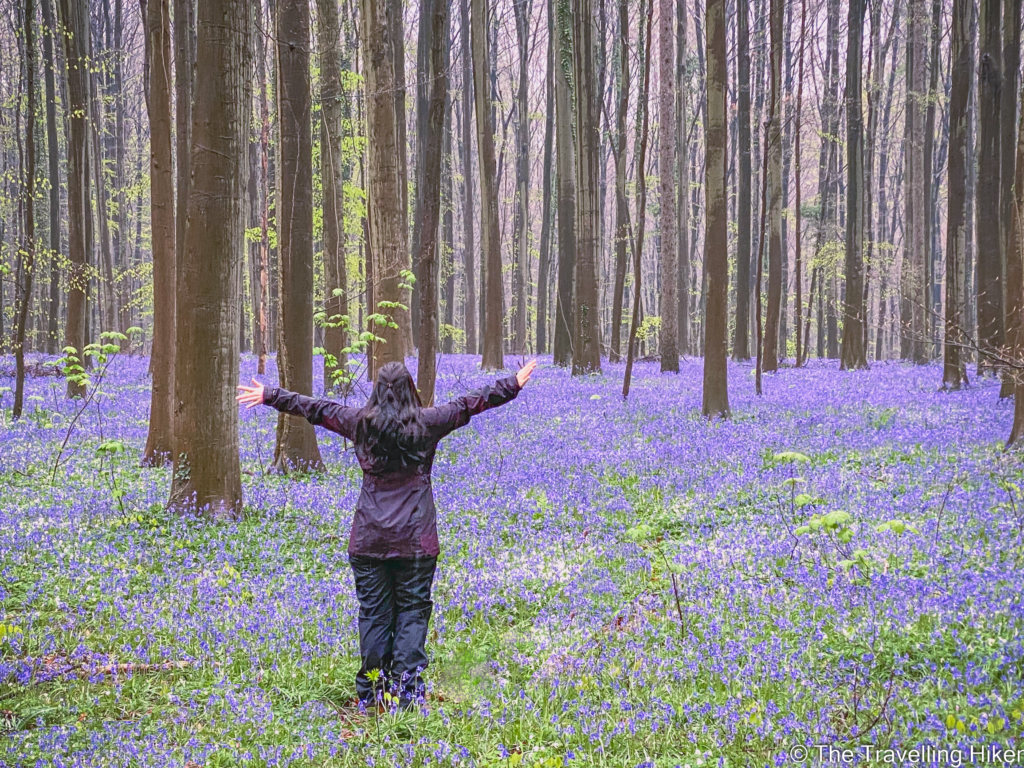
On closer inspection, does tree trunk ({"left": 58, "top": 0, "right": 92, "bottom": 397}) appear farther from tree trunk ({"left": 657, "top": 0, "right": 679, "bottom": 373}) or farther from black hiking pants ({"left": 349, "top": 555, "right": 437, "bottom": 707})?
tree trunk ({"left": 657, "top": 0, "right": 679, "bottom": 373})

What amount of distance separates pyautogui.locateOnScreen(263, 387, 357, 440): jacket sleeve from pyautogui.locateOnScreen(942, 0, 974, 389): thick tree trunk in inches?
555

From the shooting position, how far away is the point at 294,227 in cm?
971

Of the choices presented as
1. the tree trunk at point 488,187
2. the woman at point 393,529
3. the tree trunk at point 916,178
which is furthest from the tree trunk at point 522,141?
the woman at point 393,529

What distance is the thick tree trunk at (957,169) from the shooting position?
49.1 feet

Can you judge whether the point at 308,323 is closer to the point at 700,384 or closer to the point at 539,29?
the point at 700,384

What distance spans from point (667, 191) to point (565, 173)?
10.4ft

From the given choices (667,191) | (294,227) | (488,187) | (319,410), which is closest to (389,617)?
(319,410)

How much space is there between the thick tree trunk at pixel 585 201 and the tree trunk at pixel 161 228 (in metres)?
11.5

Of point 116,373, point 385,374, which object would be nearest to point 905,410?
point 385,374

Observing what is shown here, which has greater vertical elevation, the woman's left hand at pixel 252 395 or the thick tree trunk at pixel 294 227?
the thick tree trunk at pixel 294 227

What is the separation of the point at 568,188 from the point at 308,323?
41.2ft

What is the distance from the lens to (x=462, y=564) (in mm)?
6242

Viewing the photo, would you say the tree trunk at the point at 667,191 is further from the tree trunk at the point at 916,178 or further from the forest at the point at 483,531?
the tree trunk at the point at 916,178

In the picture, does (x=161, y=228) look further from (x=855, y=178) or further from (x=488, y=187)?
(x=855, y=178)
